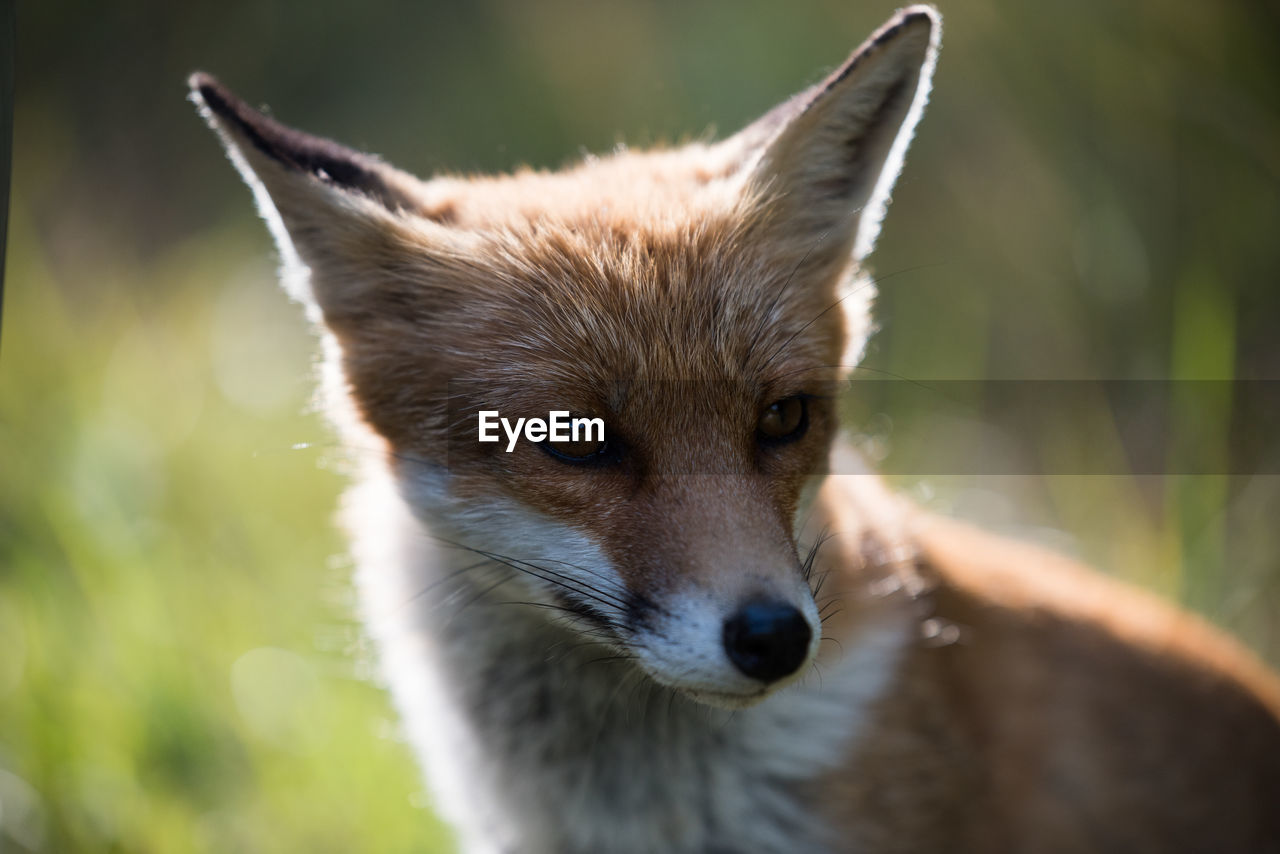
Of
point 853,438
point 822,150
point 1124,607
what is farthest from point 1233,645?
point 822,150

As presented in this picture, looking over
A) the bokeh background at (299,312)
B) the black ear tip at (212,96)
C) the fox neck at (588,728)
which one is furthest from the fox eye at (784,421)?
the black ear tip at (212,96)

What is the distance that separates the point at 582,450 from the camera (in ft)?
5.55

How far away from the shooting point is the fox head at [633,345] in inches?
61.5

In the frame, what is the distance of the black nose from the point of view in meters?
1.44

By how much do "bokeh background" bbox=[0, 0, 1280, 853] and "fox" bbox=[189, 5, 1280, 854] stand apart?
1.30 feet

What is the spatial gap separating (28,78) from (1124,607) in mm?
5483

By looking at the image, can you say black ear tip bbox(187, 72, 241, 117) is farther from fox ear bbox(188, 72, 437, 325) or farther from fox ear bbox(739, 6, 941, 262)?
fox ear bbox(739, 6, 941, 262)

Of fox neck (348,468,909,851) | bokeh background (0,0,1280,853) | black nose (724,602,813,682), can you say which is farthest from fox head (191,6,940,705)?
bokeh background (0,0,1280,853)

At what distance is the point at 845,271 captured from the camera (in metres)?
2.18

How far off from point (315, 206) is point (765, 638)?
122 centimetres

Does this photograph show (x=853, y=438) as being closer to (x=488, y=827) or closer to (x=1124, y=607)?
(x=1124, y=607)

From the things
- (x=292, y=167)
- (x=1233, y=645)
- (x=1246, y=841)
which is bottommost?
(x=1246, y=841)

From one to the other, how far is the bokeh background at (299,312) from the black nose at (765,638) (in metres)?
1.05

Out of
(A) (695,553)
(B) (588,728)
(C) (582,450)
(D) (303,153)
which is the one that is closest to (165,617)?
(B) (588,728)
